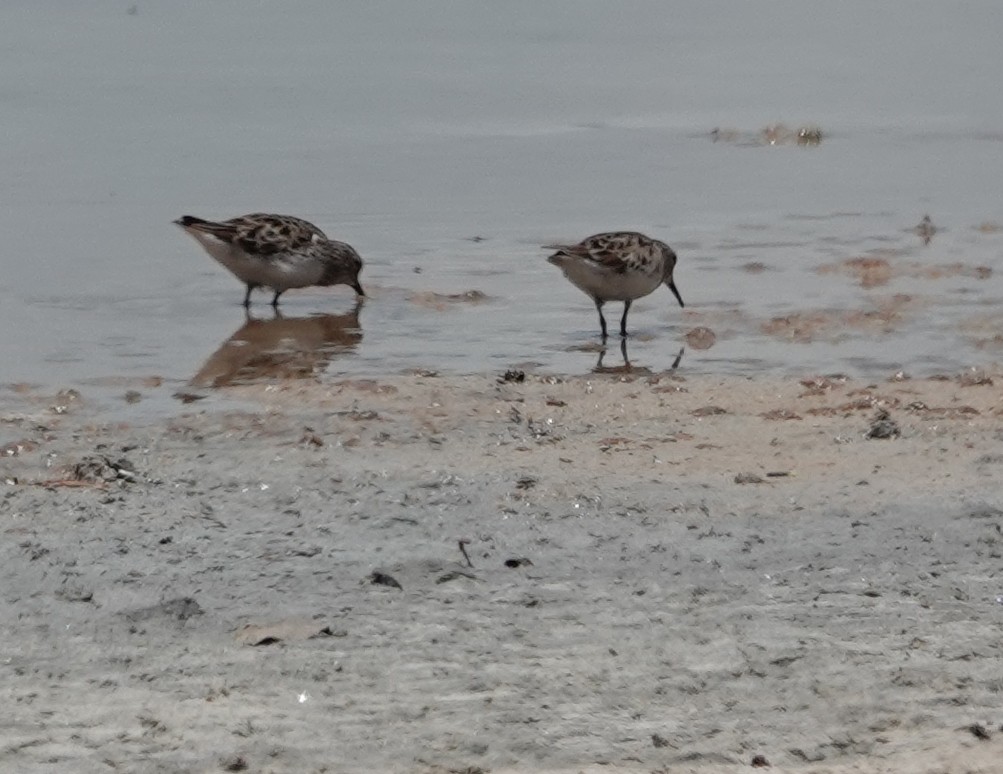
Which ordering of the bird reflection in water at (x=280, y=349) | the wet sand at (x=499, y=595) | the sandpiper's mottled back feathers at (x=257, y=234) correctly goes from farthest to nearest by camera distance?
1. the sandpiper's mottled back feathers at (x=257, y=234)
2. the bird reflection in water at (x=280, y=349)
3. the wet sand at (x=499, y=595)

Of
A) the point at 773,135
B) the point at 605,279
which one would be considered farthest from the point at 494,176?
the point at 605,279

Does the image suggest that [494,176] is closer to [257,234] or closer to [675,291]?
[257,234]

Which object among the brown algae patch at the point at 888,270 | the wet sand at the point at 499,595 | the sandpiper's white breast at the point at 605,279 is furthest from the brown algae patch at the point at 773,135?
the wet sand at the point at 499,595

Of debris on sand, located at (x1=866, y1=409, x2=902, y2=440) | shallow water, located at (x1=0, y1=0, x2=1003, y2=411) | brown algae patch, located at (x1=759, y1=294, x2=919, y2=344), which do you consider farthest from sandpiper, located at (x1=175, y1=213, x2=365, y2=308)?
debris on sand, located at (x1=866, y1=409, x2=902, y2=440)

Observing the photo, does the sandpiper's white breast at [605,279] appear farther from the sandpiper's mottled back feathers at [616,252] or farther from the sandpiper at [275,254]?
the sandpiper at [275,254]

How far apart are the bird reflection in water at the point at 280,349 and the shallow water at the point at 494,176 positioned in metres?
0.05

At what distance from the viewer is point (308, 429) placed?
8664 millimetres

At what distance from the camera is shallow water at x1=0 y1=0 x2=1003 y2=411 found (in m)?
11.5

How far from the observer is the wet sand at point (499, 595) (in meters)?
5.40

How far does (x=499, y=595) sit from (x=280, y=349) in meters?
5.38

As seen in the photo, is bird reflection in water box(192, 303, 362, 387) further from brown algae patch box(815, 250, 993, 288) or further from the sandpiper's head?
brown algae patch box(815, 250, 993, 288)

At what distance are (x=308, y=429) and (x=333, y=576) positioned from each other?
218 cm

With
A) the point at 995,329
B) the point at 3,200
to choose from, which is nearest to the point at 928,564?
the point at 995,329

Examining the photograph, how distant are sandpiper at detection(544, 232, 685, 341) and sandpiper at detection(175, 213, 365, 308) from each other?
170 cm
